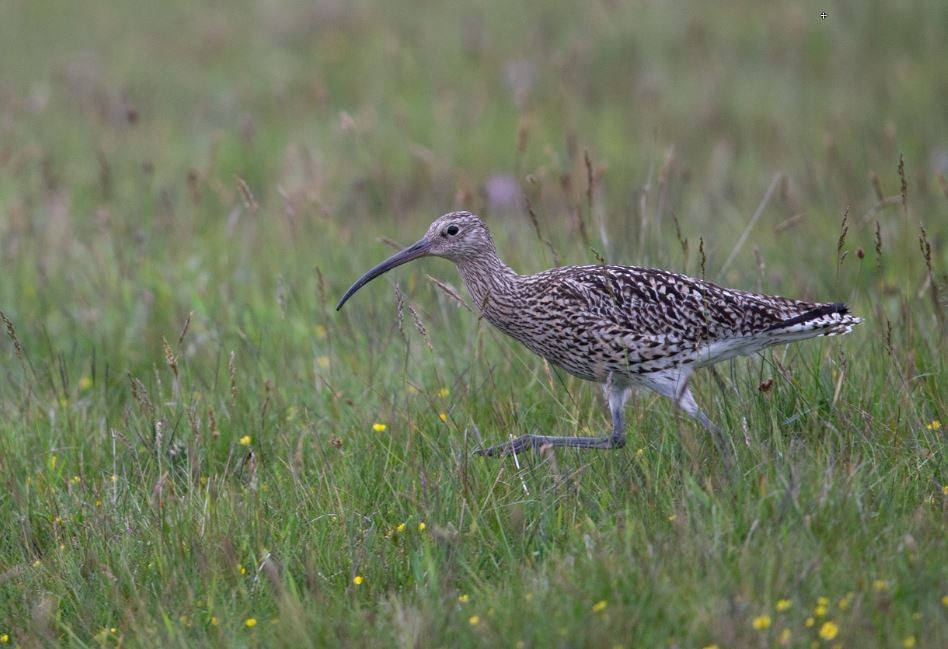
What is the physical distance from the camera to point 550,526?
4246mm

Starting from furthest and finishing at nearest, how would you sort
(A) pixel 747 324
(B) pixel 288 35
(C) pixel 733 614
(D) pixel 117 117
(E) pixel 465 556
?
1. (B) pixel 288 35
2. (D) pixel 117 117
3. (A) pixel 747 324
4. (E) pixel 465 556
5. (C) pixel 733 614

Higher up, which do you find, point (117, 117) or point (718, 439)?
point (117, 117)

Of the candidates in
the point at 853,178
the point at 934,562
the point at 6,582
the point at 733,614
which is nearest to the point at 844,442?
the point at 934,562

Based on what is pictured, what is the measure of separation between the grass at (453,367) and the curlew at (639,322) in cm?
15

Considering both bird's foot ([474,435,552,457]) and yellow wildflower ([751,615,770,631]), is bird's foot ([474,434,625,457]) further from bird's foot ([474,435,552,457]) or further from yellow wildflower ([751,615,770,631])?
yellow wildflower ([751,615,770,631])

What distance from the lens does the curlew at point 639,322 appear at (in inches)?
201

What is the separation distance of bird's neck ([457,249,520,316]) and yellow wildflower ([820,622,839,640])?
2236 mm

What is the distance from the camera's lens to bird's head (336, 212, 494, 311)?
5453mm

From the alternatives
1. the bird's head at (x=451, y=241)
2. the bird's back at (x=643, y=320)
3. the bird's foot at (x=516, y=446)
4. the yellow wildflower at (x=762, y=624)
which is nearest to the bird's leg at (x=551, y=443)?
the bird's foot at (x=516, y=446)

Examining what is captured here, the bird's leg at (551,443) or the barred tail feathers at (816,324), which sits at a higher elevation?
the barred tail feathers at (816,324)

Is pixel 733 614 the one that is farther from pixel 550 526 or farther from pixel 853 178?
pixel 853 178

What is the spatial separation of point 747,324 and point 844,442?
34.4 inches

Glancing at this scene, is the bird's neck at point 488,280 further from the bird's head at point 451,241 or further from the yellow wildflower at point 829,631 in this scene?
the yellow wildflower at point 829,631

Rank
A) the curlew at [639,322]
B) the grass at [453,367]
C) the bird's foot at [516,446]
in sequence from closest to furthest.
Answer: the grass at [453,367] < the bird's foot at [516,446] < the curlew at [639,322]
